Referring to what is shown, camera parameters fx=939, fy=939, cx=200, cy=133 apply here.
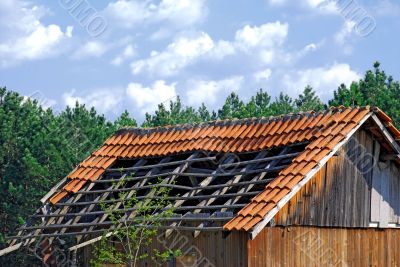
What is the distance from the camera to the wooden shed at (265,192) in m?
21.7

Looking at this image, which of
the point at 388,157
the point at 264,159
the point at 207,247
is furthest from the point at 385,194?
the point at 207,247

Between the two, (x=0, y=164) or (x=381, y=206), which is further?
(x=0, y=164)

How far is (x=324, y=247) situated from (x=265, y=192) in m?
2.49

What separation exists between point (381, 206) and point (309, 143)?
3.00 meters

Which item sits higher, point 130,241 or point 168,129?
point 168,129

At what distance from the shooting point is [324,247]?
2284 centimetres

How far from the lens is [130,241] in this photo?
2442cm

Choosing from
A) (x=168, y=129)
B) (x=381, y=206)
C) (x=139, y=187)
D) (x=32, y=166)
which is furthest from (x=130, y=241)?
(x=32, y=166)

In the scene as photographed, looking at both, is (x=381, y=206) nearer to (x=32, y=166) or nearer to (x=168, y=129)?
(x=168, y=129)

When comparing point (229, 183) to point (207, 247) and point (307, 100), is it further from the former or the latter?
point (307, 100)

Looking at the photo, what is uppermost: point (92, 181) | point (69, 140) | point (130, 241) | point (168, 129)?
point (69, 140)

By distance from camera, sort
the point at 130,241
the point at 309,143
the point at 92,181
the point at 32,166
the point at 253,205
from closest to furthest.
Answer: the point at 253,205
the point at 309,143
the point at 130,241
the point at 92,181
the point at 32,166

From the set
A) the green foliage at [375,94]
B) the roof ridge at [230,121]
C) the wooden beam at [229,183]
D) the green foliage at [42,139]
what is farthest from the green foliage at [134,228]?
the green foliage at [375,94]

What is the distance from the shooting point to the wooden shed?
21688 millimetres
